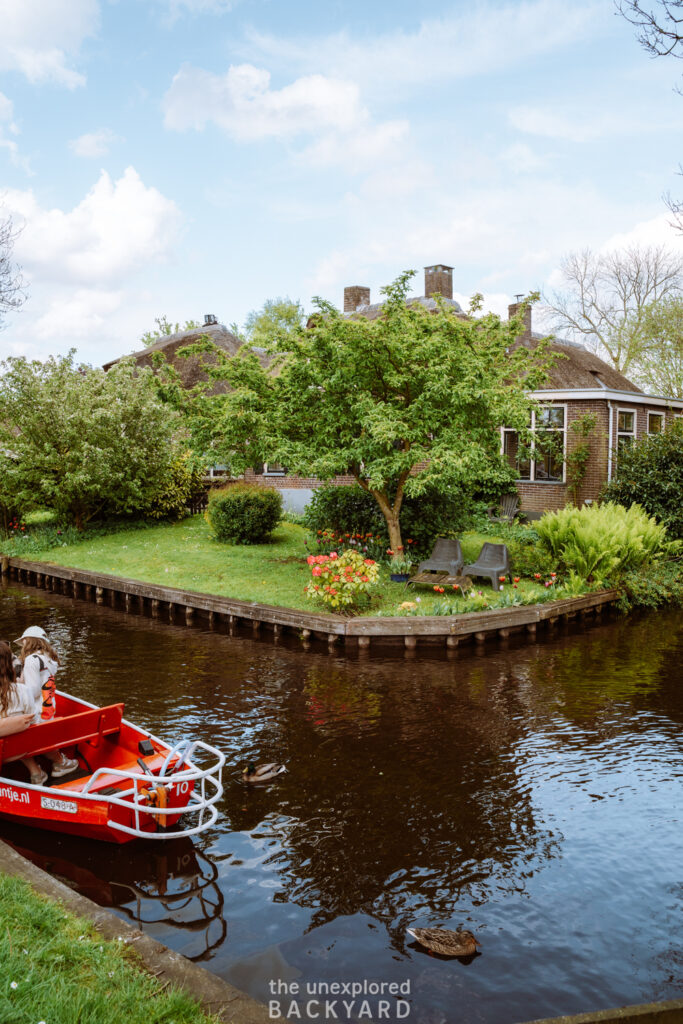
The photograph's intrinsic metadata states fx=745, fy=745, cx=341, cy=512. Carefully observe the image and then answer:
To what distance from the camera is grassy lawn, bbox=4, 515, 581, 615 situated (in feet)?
46.3

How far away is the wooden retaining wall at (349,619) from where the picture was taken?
12.6 m

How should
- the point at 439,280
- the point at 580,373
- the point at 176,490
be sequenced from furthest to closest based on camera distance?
the point at 439,280, the point at 580,373, the point at 176,490

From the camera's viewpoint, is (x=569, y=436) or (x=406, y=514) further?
(x=569, y=436)

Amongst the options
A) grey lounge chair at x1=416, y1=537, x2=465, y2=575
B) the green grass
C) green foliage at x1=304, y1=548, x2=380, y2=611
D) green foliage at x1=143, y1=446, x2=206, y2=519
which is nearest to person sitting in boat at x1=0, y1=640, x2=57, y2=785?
the green grass

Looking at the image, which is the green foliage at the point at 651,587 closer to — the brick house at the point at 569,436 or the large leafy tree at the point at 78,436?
the brick house at the point at 569,436

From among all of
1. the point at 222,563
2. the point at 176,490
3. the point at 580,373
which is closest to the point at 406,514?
the point at 222,563

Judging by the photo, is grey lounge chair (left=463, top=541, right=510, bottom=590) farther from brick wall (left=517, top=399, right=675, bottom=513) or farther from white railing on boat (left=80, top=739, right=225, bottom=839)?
white railing on boat (left=80, top=739, right=225, bottom=839)

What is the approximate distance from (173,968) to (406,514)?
12906 millimetres

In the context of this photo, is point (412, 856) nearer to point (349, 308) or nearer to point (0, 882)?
point (0, 882)

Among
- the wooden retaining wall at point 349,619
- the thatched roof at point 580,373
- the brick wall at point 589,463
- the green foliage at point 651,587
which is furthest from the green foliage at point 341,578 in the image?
the thatched roof at point 580,373

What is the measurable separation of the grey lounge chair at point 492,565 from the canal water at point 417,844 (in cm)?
344

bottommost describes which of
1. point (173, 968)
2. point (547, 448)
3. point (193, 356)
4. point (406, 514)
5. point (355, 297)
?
point (173, 968)

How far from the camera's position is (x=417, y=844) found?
629 centimetres

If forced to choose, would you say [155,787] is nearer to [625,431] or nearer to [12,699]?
[12,699]
